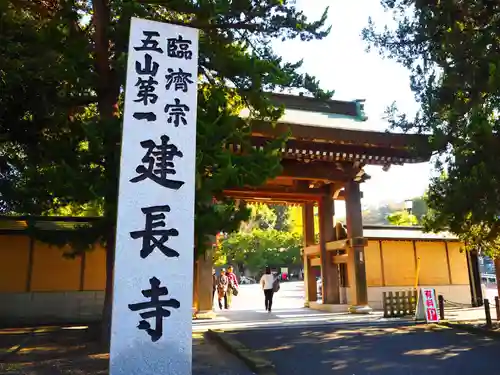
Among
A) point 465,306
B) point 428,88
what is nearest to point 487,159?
point 428,88

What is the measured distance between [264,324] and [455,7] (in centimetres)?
831

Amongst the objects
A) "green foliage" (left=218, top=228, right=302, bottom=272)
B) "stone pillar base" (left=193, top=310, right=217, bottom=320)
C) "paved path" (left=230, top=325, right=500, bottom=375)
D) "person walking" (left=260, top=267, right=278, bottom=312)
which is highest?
"green foliage" (left=218, top=228, right=302, bottom=272)

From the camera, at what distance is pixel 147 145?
16.4 ft

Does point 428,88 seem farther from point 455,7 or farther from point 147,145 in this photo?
point 147,145

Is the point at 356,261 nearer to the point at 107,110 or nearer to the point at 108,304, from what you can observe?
the point at 108,304

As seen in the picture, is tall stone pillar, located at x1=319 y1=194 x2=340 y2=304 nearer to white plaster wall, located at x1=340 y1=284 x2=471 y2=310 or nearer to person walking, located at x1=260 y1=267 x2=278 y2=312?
white plaster wall, located at x1=340 y1=284 x2=471 y2=310

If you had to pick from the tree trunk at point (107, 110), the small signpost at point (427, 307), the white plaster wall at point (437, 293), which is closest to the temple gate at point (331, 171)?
the white plaster wall at point (437, 293)

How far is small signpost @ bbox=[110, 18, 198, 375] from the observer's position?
447 centimetres

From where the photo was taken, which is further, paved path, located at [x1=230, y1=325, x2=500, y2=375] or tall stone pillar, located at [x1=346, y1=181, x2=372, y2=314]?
tall stone pillar, located at [x1=346, y1=181, x2=372, y2=314]

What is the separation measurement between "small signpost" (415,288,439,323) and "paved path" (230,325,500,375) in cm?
83

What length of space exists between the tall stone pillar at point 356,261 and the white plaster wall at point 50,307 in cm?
728

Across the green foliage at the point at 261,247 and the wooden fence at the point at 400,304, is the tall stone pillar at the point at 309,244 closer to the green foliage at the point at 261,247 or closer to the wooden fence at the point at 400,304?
the wooden fence at the point at 400,304

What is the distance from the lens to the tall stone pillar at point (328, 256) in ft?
47.7

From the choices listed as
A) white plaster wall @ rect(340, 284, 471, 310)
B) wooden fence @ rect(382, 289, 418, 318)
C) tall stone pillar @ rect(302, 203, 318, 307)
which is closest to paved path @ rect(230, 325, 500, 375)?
wooden fence @ rect(382, 289, 418, 318)
